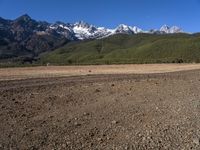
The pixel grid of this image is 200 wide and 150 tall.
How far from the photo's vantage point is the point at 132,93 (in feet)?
75.9

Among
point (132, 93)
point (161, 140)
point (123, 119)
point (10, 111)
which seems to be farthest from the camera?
point (132, 93)

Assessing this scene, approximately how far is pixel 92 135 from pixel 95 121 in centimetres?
200

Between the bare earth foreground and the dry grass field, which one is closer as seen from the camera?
the bare earth foreground

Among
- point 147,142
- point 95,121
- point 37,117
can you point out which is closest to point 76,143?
point 147,142

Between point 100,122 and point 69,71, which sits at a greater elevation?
point 100,122

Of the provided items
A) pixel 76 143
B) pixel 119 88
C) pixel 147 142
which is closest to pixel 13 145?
pixel 76 143

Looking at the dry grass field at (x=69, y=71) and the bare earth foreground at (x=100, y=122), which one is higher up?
the bare earth foreground at (x=100, y=122)

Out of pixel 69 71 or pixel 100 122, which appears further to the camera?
pixel 69 71

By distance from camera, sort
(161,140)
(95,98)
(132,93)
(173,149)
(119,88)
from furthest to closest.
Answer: (119,88) → (132,93) → (95,98) → (161,140) → (173,149)

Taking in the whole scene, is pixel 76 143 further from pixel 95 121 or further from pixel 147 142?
pixel 95 121

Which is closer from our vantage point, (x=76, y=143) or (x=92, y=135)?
(x=76, y=143)

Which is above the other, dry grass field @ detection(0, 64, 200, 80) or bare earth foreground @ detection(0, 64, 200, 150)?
bare earth foreground @ detection(0, 64, 200, 150)

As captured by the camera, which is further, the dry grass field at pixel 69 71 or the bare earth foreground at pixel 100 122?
the dry grass field at pixel 69 71

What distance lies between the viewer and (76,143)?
1197cm
